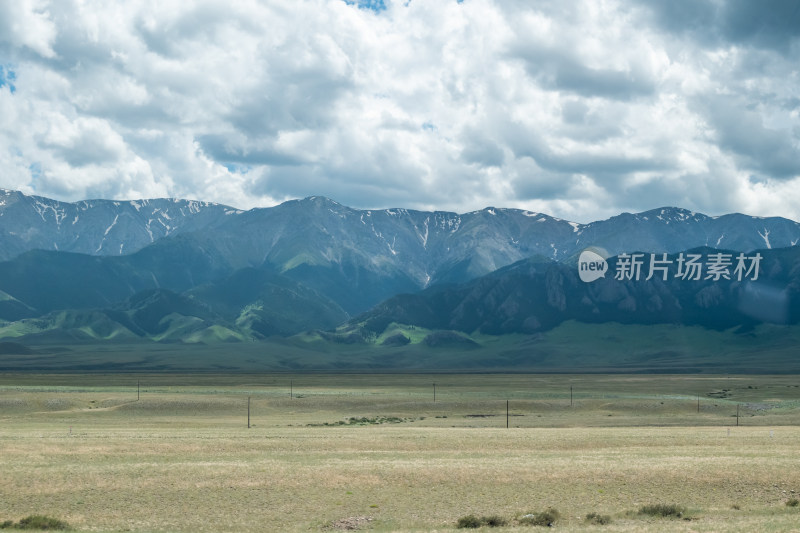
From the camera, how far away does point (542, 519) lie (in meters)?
37.0

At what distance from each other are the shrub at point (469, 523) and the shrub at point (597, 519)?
5.14 meters

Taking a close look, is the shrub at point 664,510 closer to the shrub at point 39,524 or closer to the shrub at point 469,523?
the shrub at point 469,523

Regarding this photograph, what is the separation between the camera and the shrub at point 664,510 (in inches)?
1501

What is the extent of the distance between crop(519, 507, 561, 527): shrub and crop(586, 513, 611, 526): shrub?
4.54 feet

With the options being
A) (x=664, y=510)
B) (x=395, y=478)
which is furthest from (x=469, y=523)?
(x=395, y=478)

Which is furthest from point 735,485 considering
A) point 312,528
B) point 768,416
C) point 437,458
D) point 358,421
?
point 768,416

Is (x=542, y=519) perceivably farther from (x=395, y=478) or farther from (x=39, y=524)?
(x=39, y=524)

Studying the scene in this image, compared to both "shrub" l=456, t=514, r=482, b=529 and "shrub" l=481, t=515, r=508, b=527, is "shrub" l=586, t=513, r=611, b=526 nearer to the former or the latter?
"shrub" l=481, t=515, r=508, b=527

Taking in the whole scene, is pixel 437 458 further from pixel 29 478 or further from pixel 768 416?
pixel 768 416

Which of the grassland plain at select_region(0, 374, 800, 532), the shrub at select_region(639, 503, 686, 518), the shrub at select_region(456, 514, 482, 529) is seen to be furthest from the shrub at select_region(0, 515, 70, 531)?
the shrub at select_region(639, 503, 686, 518)

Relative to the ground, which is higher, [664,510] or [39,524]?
[664,510]

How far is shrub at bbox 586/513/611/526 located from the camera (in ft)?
121

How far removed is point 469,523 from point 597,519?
596 cm

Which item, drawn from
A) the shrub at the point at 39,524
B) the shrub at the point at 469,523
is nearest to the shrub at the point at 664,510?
the shrub at the point at 469,523
